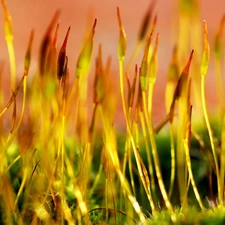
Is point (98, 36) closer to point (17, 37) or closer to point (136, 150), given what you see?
point (17, 37)

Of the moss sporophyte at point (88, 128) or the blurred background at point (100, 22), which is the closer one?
the moss sporophyte at point (88, 128)

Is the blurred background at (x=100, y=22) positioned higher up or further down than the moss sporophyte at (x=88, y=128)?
higher up

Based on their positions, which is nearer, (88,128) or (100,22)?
(88,128)

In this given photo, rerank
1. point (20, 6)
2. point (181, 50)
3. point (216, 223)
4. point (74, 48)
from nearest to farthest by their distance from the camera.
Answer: point (216, 223) → point (181, 50) → point (74, 48) → point (20, 6)

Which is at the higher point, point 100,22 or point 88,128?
point 100,22

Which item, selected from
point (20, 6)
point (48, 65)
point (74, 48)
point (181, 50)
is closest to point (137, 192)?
point (181, 50)

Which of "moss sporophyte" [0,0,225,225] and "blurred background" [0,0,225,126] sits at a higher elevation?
"blurred background" [0,0,225,126]

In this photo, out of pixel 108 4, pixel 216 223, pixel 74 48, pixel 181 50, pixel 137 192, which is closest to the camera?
pixel 216 223

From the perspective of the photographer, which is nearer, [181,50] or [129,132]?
[129,132]

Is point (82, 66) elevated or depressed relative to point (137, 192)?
elevated

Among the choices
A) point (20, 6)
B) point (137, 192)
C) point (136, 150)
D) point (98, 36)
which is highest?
point (20, 6)

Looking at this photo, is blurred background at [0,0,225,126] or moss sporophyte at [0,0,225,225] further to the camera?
blurred background at [0,0,225,126]
